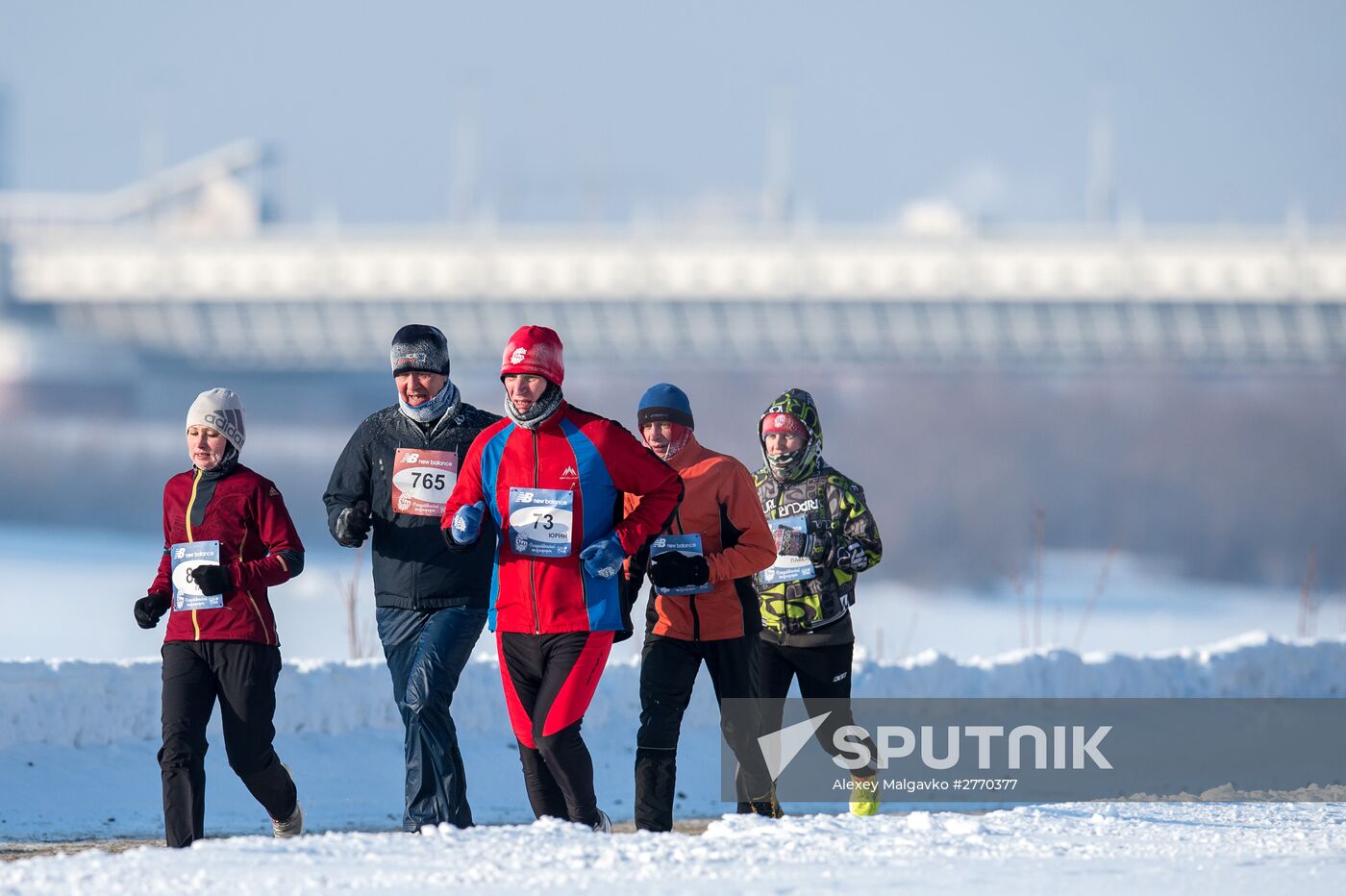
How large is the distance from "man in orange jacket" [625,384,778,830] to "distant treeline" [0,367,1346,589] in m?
41.6

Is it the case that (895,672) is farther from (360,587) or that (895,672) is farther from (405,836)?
(360,587)

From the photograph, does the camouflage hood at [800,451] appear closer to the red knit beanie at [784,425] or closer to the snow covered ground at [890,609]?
the red knit beanie at [784,425]

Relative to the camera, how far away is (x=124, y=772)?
9281mm

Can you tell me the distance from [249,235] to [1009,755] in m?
46.3

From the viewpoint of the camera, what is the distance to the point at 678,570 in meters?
6.52

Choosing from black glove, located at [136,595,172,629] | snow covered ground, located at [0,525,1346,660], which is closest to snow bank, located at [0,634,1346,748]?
snow covered ground, located at [0,525,1346,660]

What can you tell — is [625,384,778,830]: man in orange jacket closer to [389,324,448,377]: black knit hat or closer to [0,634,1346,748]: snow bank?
[389,324,448,377]: black knit hat

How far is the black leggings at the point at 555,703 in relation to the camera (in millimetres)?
6098

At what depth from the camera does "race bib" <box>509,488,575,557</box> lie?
608 cm

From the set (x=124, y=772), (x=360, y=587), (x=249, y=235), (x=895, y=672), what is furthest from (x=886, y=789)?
(x=249, y=235)

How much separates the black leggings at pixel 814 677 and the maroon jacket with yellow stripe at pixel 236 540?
1.89 meters

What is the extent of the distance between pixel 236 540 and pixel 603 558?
4.24ft

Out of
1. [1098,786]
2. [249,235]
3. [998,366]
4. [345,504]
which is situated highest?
[249,235]

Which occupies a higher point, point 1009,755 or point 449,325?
point 449,325
